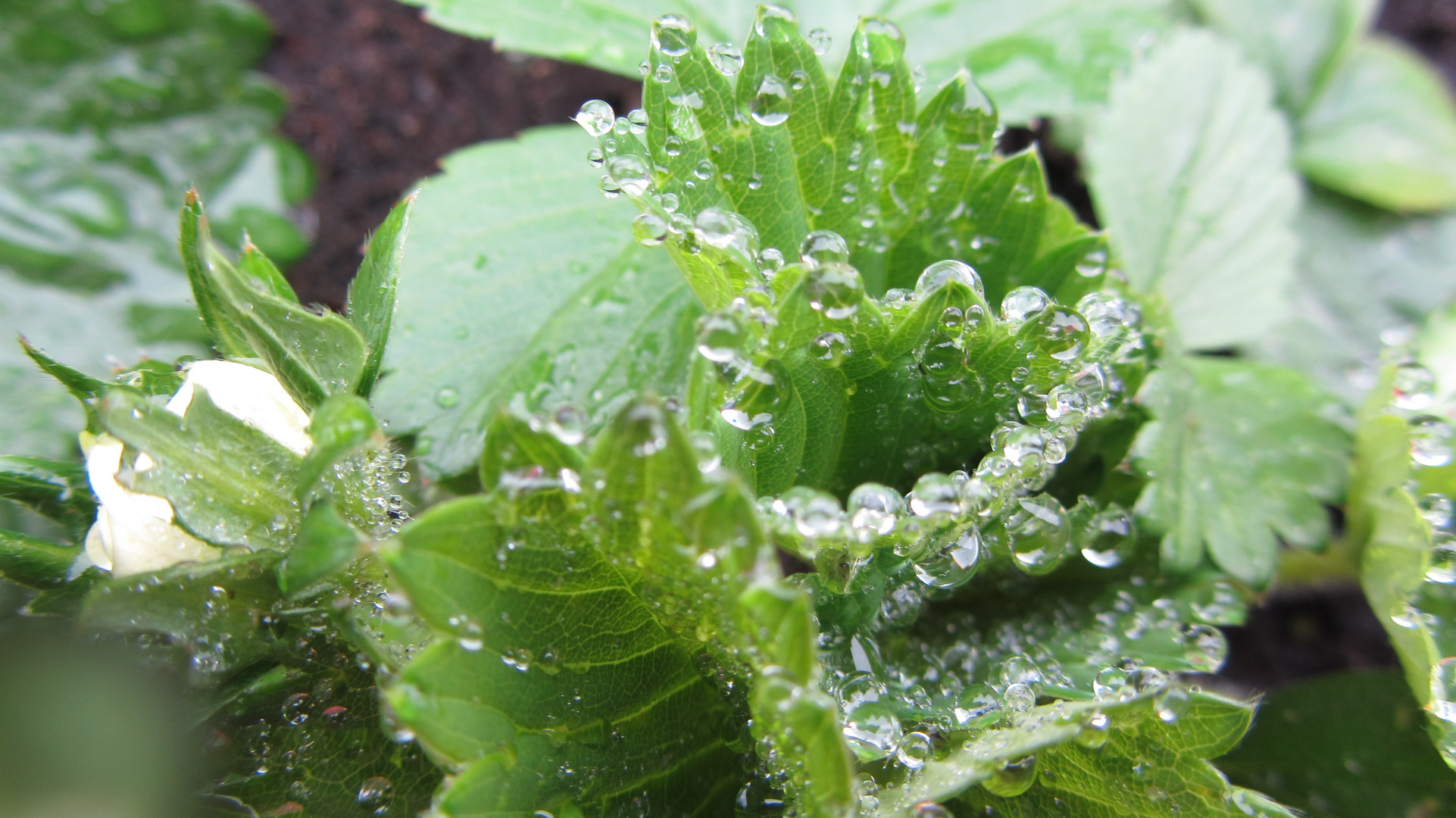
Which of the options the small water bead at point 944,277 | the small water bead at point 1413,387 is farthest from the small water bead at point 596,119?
the small water bead at point 1413,387

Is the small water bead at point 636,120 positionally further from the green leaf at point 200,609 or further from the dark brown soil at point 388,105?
the dark brown soil at point 388,105

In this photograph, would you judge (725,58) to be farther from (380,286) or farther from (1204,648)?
(1204,648)

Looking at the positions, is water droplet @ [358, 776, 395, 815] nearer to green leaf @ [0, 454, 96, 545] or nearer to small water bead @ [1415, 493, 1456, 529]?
green leaf @ [0, 454, 96, 545]

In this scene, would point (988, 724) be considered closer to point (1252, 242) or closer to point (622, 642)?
point (622, 642)

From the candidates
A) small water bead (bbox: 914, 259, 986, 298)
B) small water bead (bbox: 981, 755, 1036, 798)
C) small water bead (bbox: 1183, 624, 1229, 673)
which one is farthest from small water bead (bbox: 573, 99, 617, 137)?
small water bead (bbox: 1183, 624, 1229, 673)

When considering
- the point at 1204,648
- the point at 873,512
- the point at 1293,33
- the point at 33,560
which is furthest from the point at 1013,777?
the point at 1293,33

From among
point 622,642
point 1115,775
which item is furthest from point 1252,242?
point 622,642
